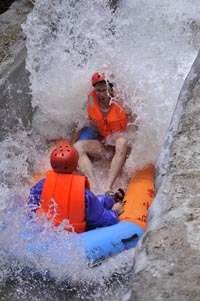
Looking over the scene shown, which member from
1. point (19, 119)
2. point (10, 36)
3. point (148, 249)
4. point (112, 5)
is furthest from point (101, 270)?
point (112, 5)

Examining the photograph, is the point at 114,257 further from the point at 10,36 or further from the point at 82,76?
the point at 10,36

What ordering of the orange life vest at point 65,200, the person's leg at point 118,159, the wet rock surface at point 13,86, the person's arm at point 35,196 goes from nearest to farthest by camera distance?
1. the orange life vest at point 65,200
2. the person's arm at point 35,196
3. the person's leg at point 118,159
4. the wet rock surface at point 13,86

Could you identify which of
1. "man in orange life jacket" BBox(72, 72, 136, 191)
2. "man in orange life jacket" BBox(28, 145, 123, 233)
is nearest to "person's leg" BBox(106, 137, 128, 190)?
"man in orange life jacket" BBox(72, 72, 136, 191)

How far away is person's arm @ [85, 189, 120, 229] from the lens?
3451 millimetres

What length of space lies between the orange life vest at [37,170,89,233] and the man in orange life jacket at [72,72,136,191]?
0.71 meters

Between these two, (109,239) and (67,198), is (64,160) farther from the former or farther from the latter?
(109,239)

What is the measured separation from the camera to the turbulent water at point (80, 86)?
3.11m

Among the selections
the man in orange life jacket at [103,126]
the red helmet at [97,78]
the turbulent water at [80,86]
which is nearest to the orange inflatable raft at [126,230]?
the turbulent water at [80,86]

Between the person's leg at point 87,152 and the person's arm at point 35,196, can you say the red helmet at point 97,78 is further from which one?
the person's arm at point 35,196

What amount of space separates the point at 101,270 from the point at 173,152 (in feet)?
3.49

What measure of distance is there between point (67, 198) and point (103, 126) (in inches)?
43.9

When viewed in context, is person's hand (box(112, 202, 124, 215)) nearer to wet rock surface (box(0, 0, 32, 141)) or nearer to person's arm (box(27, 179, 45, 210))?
person's arm (box(27, 179, 45, 210))

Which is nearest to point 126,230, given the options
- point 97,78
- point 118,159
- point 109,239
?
point 109,239

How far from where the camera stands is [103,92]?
432cm
